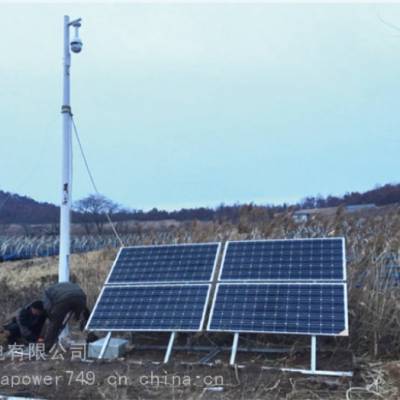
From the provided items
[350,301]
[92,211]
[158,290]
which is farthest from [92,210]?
[350,301]

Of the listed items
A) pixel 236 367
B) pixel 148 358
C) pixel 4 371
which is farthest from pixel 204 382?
pixel 4 371

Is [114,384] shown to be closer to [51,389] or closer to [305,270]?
[51,389]

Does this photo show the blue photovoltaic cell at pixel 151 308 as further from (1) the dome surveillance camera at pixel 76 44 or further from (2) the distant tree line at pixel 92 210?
(2) the distant tree line at pixel 92 210

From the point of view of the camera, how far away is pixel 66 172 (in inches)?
315

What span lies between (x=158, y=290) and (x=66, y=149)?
3017 millimetres

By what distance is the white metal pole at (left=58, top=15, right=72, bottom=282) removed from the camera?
7840 mm

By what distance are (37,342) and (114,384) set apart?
8.61 feet

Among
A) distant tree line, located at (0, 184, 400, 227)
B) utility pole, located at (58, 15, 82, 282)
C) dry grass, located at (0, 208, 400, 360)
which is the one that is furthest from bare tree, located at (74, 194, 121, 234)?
utility pole, located at (58, 15, 82, 282)

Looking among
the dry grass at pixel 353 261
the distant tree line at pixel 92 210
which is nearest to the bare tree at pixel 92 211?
the distant tree line at pixel 92 210

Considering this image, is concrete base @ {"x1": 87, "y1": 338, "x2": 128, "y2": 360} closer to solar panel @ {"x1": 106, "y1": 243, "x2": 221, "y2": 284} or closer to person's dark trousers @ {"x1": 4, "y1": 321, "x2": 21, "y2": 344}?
solar panel @ {"x1": 106, "y1": 243, "x2": 221, "y2": 284}

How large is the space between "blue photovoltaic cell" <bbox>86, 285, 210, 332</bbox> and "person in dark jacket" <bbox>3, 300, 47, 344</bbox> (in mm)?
1135

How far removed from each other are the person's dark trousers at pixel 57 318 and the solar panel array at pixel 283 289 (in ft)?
7.57

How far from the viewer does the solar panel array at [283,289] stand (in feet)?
18.8

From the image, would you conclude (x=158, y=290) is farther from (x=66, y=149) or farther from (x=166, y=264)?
(x=66, y=149)
